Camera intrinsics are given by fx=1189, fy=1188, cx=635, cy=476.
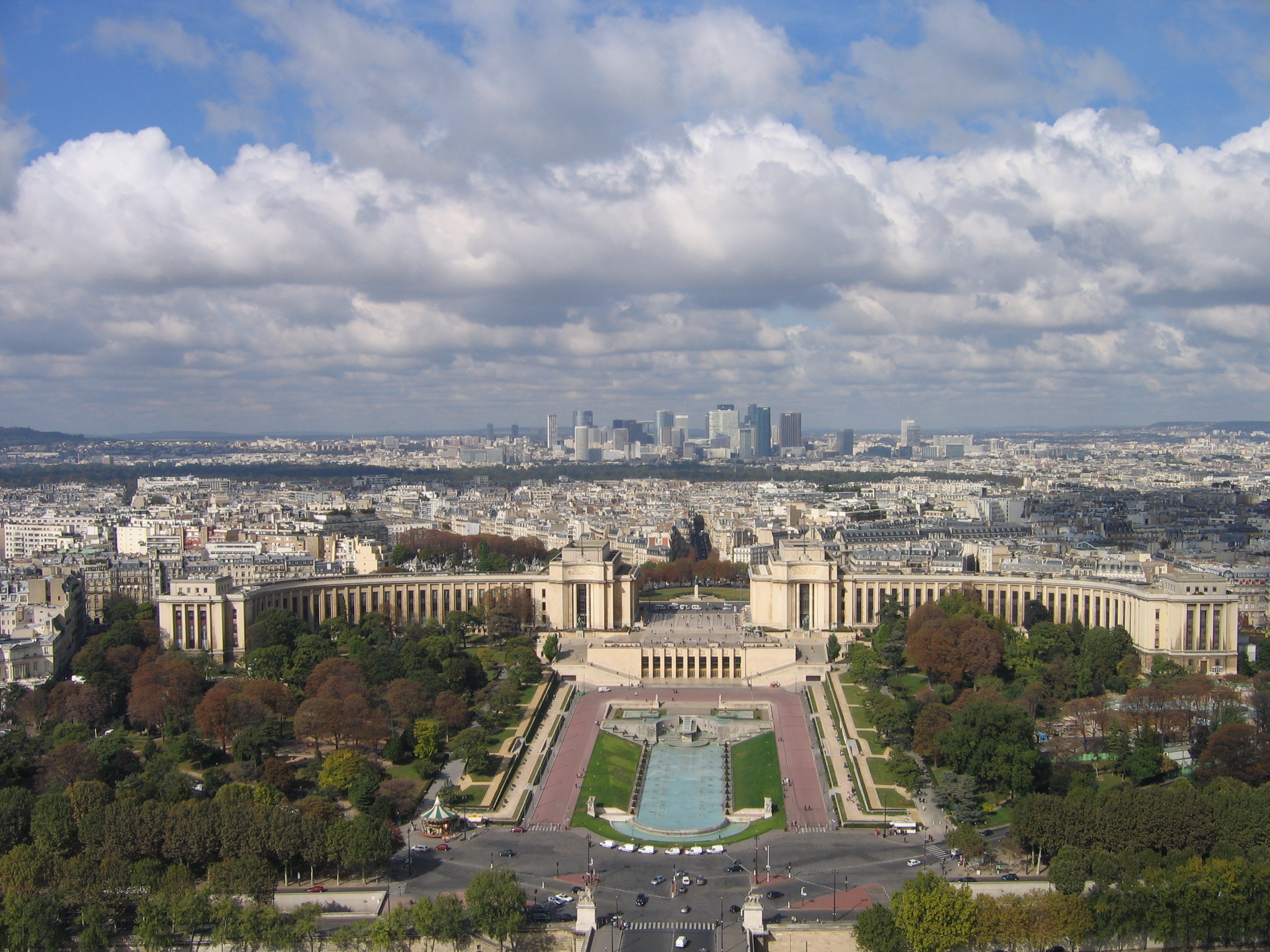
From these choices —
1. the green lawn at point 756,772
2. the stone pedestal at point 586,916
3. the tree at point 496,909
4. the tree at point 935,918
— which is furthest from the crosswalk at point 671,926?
the green lawn at point 756,772

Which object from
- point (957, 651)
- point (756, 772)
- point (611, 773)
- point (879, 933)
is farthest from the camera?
point (957, 651)

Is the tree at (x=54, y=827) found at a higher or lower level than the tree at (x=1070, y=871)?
higher

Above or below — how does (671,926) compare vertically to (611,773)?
below

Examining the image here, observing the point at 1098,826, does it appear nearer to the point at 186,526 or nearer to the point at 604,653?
the point at 604,653

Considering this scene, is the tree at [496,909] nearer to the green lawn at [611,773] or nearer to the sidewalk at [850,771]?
the green lawn at [611,773]

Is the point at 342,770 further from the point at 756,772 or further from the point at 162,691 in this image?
the point at 756,772

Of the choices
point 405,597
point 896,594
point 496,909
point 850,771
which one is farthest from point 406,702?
point 896,594
